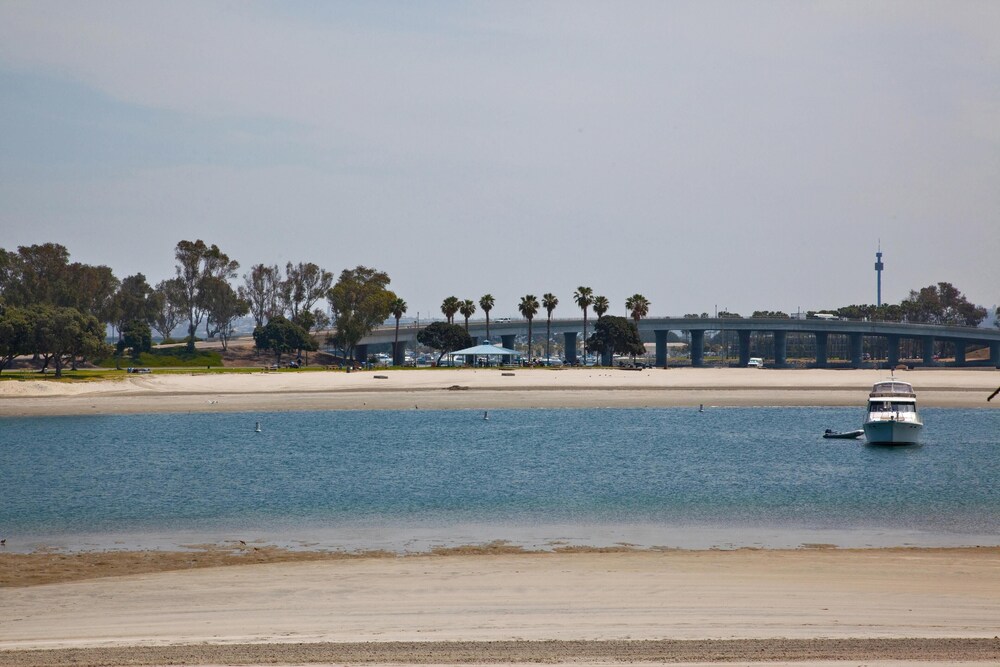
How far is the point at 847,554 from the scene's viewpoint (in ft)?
81.4

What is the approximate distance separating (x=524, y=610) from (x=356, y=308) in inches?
4366

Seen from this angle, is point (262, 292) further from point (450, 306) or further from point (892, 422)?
point (892, 422)

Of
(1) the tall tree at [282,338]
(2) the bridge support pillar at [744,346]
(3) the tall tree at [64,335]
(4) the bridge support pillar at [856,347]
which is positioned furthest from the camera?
(2) the bridge support pillar at [744,346]

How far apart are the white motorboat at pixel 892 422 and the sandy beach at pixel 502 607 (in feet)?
93.1

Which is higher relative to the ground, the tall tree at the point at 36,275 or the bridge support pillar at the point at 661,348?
the tall tree at the point at 36,275

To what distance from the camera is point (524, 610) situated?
61.0 ft

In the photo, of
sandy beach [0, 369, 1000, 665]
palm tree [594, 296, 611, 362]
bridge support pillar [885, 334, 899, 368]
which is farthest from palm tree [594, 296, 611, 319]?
sandy beach [0, 369, 1000, 665]

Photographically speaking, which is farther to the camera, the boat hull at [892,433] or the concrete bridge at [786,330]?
the concrete bridge at [786,330]

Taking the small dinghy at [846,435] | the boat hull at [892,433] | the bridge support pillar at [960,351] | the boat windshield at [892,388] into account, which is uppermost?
the bridge support pillar at [960,351]

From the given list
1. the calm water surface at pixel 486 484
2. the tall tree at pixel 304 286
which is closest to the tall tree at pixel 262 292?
the tall tree at pixel 304 286

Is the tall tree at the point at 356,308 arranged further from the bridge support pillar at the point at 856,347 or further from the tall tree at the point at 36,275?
the bridge support pillar at the point at 856,347

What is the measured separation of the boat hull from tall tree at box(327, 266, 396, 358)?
7723 cm

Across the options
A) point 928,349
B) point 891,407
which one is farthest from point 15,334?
point 928,349

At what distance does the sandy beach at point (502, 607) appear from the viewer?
51.1 ft
